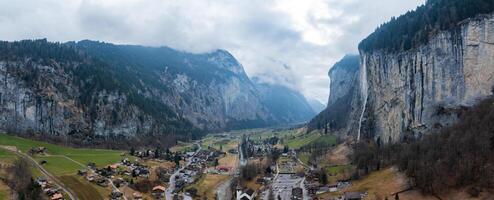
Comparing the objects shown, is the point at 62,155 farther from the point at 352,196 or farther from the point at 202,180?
the point at 352,196

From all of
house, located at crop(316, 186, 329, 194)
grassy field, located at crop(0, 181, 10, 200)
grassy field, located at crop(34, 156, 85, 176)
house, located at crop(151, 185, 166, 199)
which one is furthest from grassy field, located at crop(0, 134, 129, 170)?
house, located at crop(316, 186, 329, 194)

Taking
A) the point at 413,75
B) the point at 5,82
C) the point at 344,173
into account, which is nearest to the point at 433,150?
the point at 344,173

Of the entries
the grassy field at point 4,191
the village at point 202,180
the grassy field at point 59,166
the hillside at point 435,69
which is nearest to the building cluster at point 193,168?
the village at point 202,180

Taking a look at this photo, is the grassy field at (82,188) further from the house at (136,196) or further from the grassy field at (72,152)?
the grassy field at (72,152)

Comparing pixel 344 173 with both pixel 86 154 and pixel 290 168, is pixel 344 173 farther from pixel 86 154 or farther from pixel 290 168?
pixel 86 154

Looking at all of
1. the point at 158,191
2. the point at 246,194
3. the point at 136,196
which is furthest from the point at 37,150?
the point at 246,194
